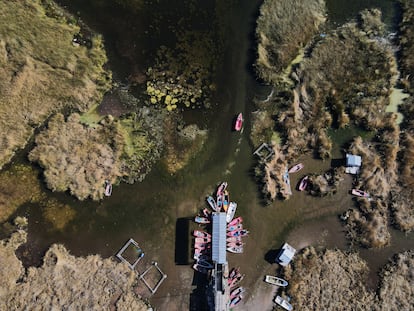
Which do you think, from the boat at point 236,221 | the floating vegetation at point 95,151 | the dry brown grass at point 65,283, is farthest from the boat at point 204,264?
the floating vegetation at point 95,151

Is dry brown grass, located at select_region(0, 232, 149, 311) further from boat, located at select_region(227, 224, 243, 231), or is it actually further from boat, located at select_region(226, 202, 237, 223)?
boat, located at select_region(226, 202, 237, 223)

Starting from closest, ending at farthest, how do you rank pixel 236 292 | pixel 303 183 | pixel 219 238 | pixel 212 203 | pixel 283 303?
pixel 219 238
pixel 283 303
pixel 236 292
pixel 212 203
pixel 303 183

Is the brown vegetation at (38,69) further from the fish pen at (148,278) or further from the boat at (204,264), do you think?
the boat at (204,264)

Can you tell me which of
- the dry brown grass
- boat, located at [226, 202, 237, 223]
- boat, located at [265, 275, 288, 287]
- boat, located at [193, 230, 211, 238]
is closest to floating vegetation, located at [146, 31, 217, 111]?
boat, located at [226, 202, 237, 223]

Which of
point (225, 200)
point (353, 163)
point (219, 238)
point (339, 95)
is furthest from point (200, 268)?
point (339, 95)

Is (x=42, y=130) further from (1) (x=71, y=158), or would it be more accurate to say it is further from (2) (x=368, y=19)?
(2) (x=368, y=19)

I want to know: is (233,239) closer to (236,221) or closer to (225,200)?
(236,221)

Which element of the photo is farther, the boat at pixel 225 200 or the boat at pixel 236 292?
the boat at pixel 225 200
